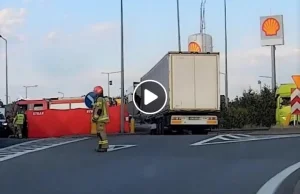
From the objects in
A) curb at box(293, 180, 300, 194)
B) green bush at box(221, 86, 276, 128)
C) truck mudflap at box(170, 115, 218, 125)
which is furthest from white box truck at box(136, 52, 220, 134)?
curb at box(293, 180, 300, 194)

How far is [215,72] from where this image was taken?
30625 millimetres

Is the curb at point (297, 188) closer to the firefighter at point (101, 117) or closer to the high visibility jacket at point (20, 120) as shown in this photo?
the firefighter at point (101, 117)

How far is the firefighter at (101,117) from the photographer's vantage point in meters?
17.7

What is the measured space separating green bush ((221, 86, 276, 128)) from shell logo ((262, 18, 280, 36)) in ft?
41.6

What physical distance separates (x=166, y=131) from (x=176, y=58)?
3786mm

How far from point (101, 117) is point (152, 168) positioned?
443 centimetres

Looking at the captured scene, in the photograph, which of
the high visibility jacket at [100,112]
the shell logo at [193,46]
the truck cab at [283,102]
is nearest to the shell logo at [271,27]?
the shell logo at [193,46]

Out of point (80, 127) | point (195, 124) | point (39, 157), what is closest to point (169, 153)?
point (39, 157)

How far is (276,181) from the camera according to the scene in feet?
39.0

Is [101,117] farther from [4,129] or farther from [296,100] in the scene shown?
[4,129]
